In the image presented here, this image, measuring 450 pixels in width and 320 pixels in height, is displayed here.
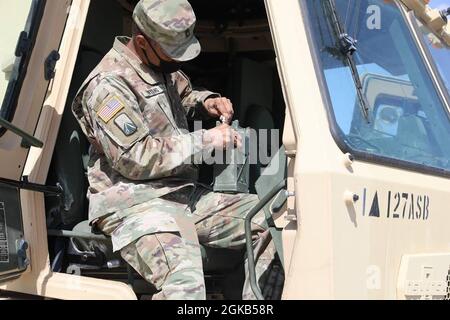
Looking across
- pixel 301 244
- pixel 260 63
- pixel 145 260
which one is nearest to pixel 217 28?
pixel 260 63

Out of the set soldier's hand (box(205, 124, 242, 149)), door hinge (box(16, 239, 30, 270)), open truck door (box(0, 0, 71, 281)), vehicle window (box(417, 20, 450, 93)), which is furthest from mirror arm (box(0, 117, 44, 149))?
vehicle window (box(417, 20, 450, 93))

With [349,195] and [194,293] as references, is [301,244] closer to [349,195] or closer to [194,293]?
[349,195]

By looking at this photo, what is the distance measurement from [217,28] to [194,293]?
2060 mm

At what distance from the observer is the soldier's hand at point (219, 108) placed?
9.38 feet

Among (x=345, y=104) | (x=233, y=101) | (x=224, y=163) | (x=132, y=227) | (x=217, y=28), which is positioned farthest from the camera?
(x=217, y=28)

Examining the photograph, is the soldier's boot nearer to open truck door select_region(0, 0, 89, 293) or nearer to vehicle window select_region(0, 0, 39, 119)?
open truck door select_region(0, 0, 89, 293)

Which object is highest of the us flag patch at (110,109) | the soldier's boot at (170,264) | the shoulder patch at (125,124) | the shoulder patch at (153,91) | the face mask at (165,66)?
the face mask at (165,66)

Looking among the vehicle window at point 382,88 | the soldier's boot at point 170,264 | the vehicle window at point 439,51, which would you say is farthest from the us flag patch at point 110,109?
the vehicle window at point 439,51

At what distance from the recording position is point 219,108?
2.94 metres

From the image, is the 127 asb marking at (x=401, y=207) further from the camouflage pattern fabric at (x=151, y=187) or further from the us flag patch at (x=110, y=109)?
the us flag patch at (x=110, y=109)

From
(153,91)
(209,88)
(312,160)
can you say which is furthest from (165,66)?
(209,88)

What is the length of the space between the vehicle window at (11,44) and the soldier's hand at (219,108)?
880 mm

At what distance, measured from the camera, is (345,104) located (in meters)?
2.16

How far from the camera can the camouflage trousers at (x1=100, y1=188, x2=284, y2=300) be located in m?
2.22
